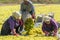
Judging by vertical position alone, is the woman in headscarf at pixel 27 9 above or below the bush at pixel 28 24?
above

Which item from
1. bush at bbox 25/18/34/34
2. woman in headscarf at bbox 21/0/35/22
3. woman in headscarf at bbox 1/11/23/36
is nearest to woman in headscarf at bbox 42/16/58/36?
bush at bbox 25/18/34/34

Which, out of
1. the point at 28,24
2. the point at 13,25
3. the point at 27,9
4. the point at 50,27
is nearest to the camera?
the point at 13,25

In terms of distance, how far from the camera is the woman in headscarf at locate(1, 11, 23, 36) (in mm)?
11758

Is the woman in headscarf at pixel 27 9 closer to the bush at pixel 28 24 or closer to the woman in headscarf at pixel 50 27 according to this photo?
the bush at pixel 28 24

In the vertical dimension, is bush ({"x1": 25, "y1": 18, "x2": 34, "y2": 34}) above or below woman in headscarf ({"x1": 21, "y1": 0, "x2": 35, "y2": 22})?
below

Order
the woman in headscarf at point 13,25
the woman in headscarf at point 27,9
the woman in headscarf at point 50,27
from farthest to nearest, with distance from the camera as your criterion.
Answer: the woman in headscarf at point 27,9, the woman in headscarf at point 50,27, the woman in headscarf at point 13,25

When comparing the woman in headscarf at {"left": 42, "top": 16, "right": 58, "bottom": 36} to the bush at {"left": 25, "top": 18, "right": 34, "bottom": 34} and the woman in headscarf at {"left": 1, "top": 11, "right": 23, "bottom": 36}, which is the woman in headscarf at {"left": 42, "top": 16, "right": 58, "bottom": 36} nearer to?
the bush at {"left": 25, "top": 18, "right": 34, "bottom": 34}

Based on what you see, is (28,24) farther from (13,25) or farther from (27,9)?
(27,9)

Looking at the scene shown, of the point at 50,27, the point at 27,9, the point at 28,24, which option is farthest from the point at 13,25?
the point at 27,9

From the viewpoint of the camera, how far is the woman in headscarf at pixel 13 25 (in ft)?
38.6

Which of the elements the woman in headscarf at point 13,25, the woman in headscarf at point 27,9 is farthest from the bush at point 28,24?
the woman in headscarf at point 27,9

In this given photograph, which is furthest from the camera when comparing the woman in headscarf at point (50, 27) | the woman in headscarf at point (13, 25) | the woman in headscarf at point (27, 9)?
the woman in headscarf at point (27, 9)

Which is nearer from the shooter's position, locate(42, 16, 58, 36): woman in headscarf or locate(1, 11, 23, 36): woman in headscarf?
locate(1, 11, 23, 36): woman in headscarf

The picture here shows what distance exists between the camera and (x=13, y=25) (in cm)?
1192
